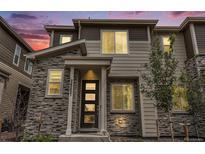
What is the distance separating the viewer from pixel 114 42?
8312 millimetres

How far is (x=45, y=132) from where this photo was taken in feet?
20.8

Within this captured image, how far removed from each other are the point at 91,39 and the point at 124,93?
293 cm

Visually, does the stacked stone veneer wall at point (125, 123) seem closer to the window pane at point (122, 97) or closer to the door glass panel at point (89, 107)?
the window pane at point (122, 97)

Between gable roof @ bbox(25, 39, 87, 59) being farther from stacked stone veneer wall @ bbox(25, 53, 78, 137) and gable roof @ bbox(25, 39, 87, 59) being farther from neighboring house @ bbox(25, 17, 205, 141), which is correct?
stacked stone veneer wall @ bbox(25, 53, 78, 137)

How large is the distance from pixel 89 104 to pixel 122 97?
1547 millimetres

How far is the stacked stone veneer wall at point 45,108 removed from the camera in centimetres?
639

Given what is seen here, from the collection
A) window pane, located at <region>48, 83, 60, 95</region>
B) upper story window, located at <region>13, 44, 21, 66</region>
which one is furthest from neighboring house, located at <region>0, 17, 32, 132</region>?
window pane, located at <region>48, 83, 60, 95</region>

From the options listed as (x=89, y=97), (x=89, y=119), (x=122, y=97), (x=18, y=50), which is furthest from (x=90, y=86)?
(x=18, y=50)

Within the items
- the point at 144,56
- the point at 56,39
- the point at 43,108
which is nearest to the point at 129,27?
the point at 144,56

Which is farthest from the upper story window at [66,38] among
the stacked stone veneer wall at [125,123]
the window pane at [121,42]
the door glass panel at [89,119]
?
the door glass panel at [89,119]

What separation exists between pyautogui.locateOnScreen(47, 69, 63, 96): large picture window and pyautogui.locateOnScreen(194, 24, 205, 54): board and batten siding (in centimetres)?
621

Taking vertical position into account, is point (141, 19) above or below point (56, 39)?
above

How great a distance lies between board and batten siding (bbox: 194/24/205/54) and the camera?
7.94 metres
